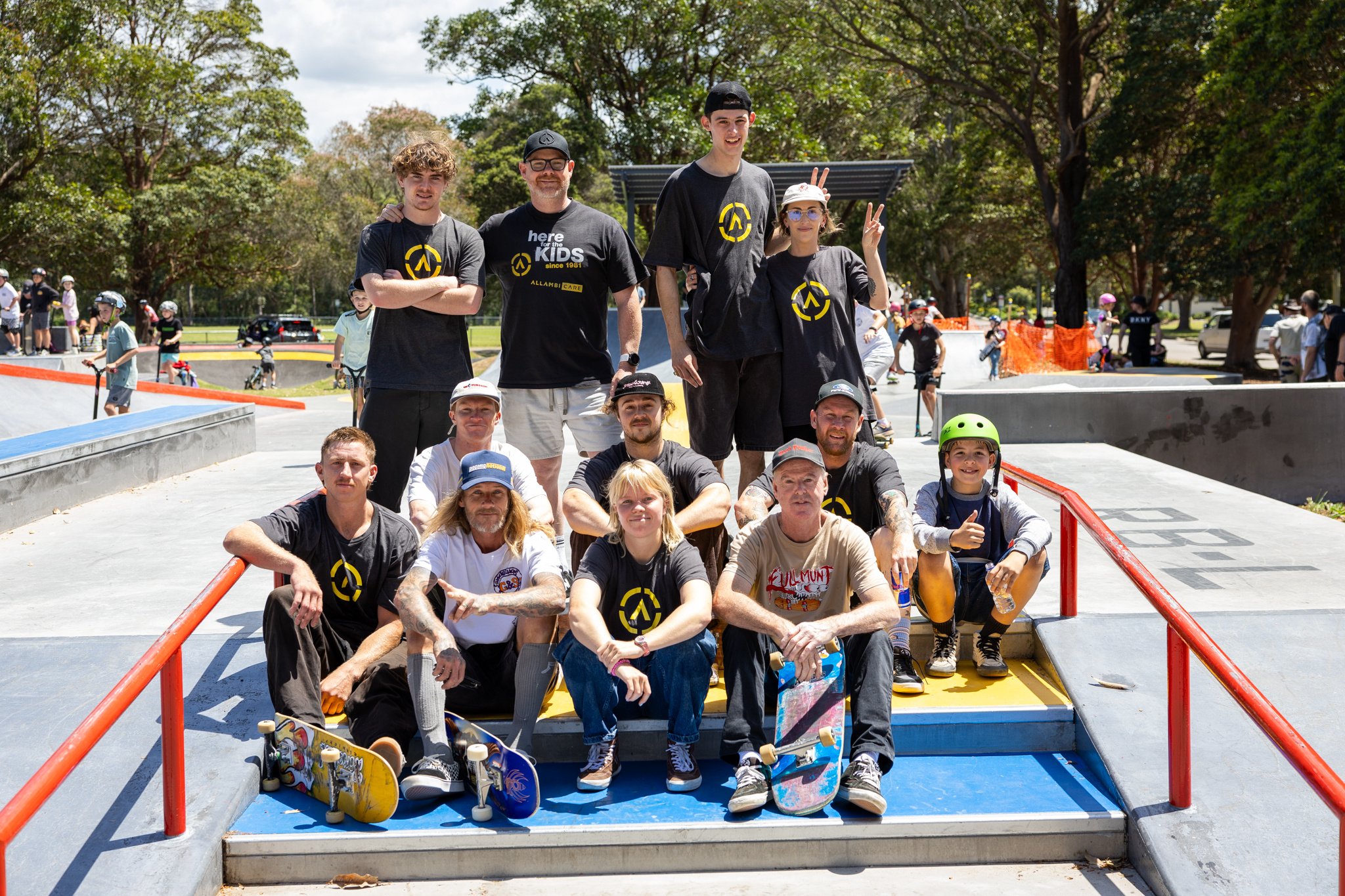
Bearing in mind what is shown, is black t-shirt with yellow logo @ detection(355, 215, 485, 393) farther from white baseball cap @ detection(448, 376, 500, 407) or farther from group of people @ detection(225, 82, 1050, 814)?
white baseball cap @ detection(448, 376, 500, 407)

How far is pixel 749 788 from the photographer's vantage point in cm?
358

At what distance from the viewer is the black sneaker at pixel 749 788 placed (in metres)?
3.54

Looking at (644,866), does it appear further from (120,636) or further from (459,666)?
(120,636)

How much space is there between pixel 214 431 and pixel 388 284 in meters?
6.73

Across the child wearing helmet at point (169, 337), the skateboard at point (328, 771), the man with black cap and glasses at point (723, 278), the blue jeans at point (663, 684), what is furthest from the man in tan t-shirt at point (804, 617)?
the child wearing helmet at point (169, 337)

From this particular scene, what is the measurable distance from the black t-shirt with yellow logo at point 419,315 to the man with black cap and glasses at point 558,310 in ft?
0.63

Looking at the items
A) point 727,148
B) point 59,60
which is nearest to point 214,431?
point 727,148

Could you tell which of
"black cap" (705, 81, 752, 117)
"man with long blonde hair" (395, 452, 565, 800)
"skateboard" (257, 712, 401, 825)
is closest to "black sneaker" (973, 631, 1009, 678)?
"man with long blonde hair" (395, 452, 565, 800)

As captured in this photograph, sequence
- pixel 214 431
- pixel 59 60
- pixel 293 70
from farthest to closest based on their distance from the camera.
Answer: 1. pixel 293 70
2. pixel 59 60
3. pixel 214 431

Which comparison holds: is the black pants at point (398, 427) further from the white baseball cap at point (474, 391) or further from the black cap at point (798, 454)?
the black cap at point (798, 454)

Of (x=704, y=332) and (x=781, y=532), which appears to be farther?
(x=704, y=332)

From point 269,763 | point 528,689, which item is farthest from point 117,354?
point 528,689

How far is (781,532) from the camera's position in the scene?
4.03 metres

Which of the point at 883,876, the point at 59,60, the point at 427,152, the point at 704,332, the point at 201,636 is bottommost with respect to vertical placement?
the point at 883,876
